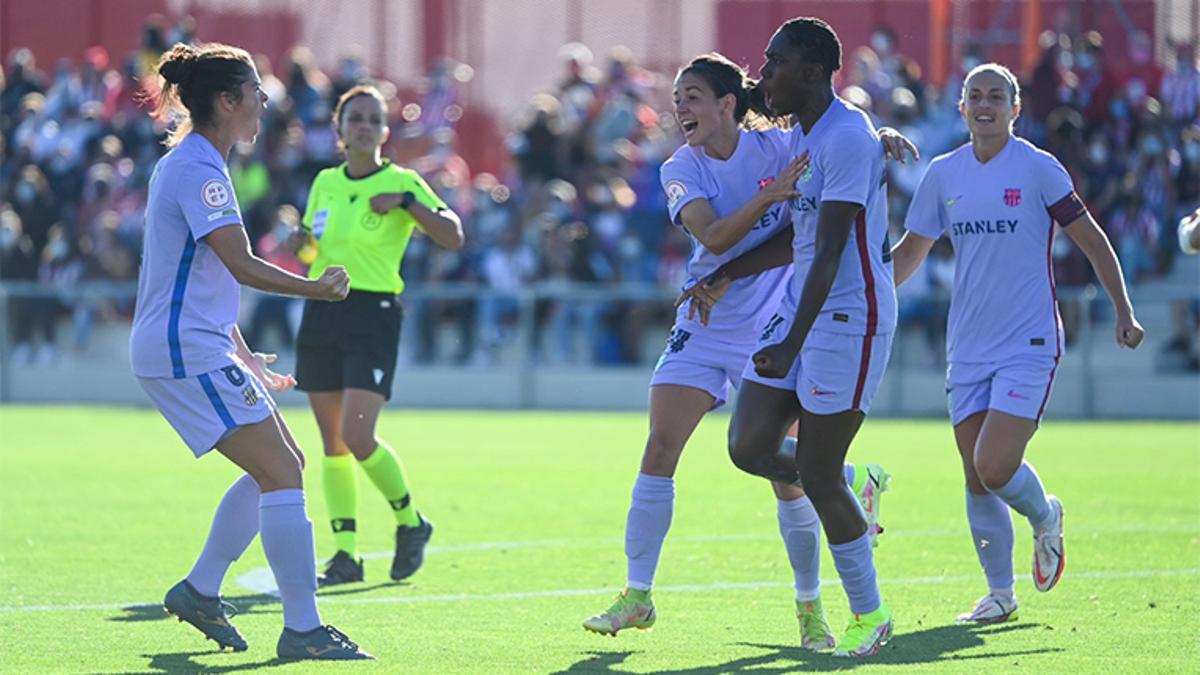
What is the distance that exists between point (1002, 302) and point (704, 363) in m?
1.40

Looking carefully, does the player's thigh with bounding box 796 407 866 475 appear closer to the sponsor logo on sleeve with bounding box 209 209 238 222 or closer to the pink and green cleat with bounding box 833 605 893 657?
the pink and green cleat with bounding box 833 605 893 657

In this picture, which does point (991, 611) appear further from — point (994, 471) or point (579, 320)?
point (579, 320)

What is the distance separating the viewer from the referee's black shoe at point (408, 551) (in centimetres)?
974

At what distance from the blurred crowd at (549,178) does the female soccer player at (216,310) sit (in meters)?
14.8

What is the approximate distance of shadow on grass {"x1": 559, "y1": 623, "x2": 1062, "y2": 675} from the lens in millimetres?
6984

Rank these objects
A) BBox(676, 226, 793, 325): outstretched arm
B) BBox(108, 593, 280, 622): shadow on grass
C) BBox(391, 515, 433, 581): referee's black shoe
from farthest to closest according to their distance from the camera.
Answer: BBox(391, 515, 433, 581): referee's black shoe
BBox(108, 593, 280, 622): shadow on grass
BBox(676, 226, 793, 325): outstretched arm

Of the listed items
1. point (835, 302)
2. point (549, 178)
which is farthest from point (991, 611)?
point (549, 178)

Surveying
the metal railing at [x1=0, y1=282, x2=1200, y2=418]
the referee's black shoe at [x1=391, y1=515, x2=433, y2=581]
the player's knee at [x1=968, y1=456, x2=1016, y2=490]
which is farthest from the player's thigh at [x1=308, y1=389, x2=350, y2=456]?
the metal railing at [x1=0, y1=282, x2=1200, y2=418]

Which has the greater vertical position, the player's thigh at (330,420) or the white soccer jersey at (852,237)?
the white soccer jersey at (852,237)

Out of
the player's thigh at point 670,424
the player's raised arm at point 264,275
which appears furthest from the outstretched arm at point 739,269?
the player's raised arm at point 264,275

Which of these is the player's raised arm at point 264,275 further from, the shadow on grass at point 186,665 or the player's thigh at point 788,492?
the player's thigh at point 788,492

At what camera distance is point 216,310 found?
7.17 metres

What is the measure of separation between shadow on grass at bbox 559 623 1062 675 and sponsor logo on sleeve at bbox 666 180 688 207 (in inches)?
69.3

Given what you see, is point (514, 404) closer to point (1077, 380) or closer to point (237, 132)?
point (1077, 380)
